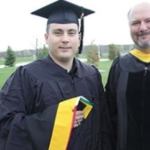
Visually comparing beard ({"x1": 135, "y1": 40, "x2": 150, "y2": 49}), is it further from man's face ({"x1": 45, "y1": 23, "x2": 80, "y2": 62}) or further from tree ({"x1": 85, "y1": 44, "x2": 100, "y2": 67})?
tree ({"x1": 85, "y1": 44, "x2": 100, "y2": 67})

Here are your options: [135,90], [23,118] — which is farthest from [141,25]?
[23,118]

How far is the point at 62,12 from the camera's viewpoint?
2.88 meters

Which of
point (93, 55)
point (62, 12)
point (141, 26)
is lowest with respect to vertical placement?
point (93, 55)

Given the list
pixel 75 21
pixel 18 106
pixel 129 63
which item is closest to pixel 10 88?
pixel 18 106

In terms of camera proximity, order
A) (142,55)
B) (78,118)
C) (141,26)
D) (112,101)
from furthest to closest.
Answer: (112,101)
(142,55)
(141,26)
(78,118)

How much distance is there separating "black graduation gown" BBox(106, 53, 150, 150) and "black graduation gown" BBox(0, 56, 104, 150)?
26 cm

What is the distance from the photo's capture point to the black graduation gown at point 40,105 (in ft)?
8.14

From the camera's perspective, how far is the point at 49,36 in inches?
106

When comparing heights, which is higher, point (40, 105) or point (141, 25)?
point (141, 25)

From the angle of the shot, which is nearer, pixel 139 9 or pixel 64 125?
pixel 64 125

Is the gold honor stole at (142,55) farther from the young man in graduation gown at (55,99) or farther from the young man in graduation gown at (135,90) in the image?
the young man in graduation gown at (55,99)

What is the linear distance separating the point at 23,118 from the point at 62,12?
113cm

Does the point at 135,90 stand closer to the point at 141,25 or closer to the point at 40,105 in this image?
the point at 141,25

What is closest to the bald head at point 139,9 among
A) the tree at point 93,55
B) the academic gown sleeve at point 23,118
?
the academic gown sleeve at point 23,118
